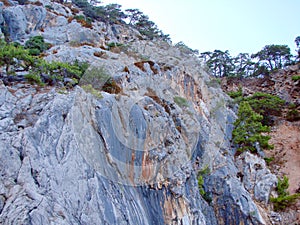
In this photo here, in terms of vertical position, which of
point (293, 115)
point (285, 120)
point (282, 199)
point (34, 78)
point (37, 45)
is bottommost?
point (282, 199)

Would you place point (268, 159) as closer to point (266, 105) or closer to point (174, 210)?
point (266, 105)

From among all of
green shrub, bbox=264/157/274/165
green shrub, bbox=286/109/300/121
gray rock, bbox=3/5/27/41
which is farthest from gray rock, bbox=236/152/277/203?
gray rock, bbox=3/5/27/41

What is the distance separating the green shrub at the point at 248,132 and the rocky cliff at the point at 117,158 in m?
1.69

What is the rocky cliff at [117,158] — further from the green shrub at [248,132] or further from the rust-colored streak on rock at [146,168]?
the green shrub at [248,132]

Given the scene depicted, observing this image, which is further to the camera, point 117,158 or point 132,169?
point 132,169

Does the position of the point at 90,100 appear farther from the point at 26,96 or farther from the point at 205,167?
the point at 205,167

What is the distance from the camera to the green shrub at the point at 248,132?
76.6ft

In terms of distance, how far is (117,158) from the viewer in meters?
10.1

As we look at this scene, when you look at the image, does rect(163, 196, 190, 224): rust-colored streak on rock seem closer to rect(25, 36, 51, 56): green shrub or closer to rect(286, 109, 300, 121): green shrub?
rect(25, 36, 51, 56): green shrub

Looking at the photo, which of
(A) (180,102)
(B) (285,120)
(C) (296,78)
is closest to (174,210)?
(A) (180,102)

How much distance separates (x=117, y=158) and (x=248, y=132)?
667 inches

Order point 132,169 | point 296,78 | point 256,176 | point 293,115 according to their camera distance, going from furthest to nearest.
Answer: point 296,78, point 293,115, point 256,176, point 132,169

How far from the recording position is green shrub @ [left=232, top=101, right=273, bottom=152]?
76.6 feet

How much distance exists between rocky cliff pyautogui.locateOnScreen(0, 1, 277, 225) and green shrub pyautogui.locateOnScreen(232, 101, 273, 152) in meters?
1.69
